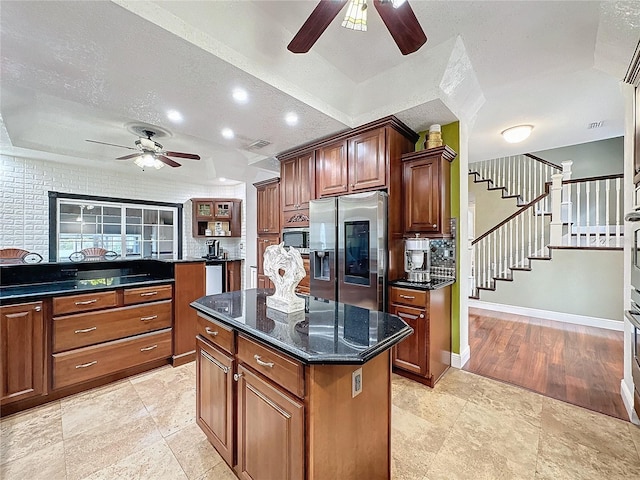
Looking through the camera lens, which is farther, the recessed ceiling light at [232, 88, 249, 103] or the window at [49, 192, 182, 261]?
the window at [49, 192, 182, 261]

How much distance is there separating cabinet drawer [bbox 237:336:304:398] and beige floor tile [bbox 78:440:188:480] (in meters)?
0.88

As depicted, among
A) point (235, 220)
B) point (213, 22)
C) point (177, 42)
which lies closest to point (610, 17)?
point (213, 22)

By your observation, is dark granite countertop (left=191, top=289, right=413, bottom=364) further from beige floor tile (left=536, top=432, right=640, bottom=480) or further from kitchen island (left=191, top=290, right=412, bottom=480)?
beige floor tile (left=536, top=432, right=640, bottom=480)

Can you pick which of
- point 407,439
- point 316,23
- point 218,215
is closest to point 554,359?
point 407,439

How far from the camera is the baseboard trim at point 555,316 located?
417 centimetres

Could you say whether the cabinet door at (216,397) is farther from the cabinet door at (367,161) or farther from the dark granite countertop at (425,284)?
the cabinet door at (367,161)

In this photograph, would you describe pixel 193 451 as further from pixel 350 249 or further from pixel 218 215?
pixel 218 215

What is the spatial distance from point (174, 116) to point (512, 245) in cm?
572

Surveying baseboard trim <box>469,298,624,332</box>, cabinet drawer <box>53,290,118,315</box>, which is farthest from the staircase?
cabinet drawer <box>53,290,118,315</box>

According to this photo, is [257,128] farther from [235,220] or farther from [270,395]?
[235,220]

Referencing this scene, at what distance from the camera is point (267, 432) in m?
1.28

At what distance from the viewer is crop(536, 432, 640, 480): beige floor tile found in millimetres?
1628

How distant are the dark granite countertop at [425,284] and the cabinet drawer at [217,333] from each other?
1.78 m

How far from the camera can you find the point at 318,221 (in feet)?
10.9
